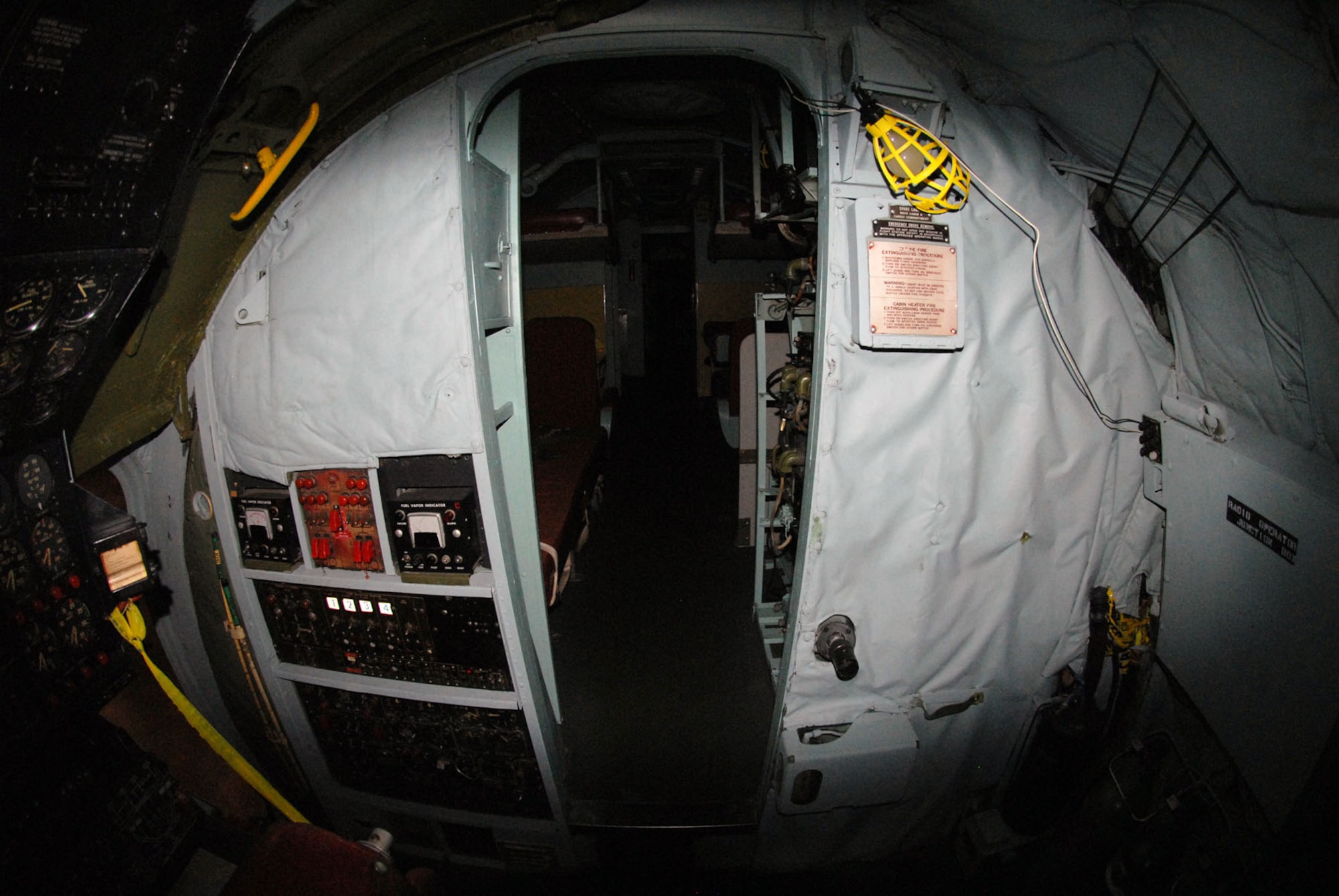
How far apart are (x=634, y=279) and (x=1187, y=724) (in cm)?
868

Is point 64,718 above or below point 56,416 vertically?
below

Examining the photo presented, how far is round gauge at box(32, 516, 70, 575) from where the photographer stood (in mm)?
1420

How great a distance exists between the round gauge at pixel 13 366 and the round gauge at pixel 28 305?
2.2 inches

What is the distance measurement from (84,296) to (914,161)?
250 centimetres

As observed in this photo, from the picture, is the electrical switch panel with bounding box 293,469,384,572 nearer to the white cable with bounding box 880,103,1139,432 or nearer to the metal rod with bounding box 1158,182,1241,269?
the white cable with bounding box 880,103,1139,432

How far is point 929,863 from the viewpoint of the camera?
252 centimetres

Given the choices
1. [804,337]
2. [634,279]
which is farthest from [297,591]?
[634,279]

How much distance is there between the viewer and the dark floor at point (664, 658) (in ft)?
8.71

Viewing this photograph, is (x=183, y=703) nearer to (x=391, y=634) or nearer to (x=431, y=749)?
(x=391, y=634)

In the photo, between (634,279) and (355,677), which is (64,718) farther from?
(634,279)

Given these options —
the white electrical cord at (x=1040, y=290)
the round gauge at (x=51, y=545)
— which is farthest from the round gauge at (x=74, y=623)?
the white electrical cord at (x=1040, y=290)

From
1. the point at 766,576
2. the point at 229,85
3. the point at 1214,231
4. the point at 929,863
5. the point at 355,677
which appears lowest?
the point at 929,863

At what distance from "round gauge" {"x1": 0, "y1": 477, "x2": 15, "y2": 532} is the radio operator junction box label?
261cm

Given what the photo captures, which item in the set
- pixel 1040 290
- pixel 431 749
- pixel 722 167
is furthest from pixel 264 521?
pixel 722 167
